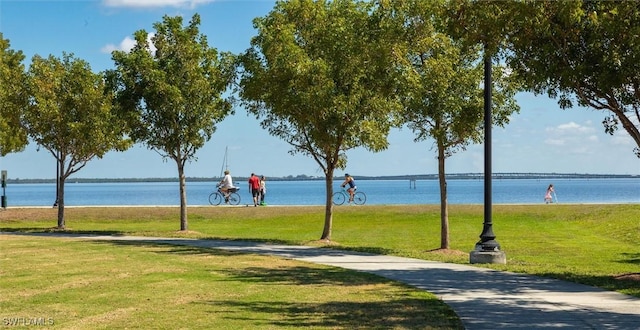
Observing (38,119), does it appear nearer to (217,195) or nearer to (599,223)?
(217,195)

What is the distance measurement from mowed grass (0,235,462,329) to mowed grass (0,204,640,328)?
97 mm

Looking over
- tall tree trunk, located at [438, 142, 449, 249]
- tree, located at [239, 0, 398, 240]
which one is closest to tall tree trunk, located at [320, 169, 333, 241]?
tree, located at [239, 0, 398, 240]

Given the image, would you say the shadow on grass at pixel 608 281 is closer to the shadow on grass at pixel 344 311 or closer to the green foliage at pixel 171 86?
the shadow on grass at pixel 344 311

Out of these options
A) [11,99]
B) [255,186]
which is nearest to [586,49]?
[11,99]

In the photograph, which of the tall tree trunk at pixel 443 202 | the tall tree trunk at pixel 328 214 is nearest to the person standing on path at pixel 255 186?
the tall tree trunk at pixel 328 214

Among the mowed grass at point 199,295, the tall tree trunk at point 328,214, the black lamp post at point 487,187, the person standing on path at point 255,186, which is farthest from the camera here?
the person standing on path at point 255,186

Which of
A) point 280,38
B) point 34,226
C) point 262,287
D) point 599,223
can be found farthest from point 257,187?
point 262,287

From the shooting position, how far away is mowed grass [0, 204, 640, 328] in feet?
48.7

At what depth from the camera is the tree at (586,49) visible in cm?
1385

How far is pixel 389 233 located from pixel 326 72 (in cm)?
949

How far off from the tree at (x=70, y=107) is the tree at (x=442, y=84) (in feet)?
44.9

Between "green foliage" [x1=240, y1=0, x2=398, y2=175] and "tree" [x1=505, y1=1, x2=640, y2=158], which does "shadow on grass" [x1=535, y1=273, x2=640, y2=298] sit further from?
"green foliage" [x1=240, y1=0, x2=398, y2=175]

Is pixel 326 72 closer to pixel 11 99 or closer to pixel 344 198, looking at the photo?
pixel 11 99

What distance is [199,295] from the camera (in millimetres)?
13047
